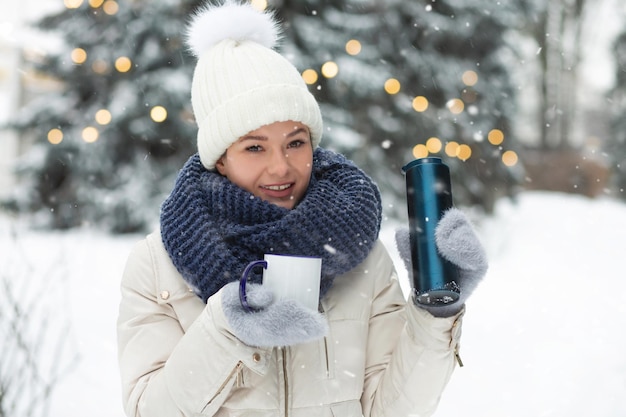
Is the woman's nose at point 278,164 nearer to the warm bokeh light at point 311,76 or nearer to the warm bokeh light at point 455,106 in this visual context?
the warm bokeh light at point 311,76

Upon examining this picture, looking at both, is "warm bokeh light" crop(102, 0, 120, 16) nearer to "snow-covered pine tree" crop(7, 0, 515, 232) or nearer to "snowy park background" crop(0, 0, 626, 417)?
"snow-covered pine tree" crop(7, 0, 515, 232)

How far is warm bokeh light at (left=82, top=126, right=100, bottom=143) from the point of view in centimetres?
612

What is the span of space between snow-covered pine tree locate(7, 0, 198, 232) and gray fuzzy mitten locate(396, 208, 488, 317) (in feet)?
15.4

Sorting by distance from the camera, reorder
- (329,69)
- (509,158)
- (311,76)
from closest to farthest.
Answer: (311,76) < (329,69) < (509,158)

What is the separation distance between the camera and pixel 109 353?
13.1 ft

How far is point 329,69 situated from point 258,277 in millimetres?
4548

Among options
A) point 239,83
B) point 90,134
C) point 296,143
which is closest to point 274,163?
point 296,143

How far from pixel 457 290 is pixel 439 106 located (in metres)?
6.12

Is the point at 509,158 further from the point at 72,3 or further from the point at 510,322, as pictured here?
the point at 72,3

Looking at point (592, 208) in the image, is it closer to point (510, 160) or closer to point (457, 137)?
point (510, 160)

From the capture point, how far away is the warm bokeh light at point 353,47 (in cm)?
608

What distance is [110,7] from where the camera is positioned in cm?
601

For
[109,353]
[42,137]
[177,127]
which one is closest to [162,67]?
[177,127]

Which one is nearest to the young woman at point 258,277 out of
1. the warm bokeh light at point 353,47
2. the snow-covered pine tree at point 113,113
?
the snow-covered pine tree at point 113,113
